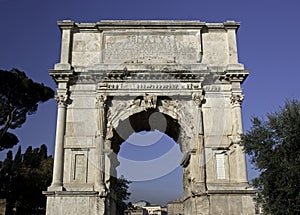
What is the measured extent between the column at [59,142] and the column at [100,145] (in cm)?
116

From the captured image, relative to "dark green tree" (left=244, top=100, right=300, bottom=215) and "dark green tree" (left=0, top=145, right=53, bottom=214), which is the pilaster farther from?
"dark green tree" (left=0, top=145, right=53, bottom=214)

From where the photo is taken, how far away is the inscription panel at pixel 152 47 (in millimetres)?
13555

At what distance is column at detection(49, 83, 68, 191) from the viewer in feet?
40.1

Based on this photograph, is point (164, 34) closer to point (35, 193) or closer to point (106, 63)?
point (106, 63)

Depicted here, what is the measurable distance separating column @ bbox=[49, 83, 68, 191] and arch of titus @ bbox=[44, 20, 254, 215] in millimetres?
31

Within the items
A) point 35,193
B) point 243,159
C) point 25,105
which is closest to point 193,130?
point 243,159

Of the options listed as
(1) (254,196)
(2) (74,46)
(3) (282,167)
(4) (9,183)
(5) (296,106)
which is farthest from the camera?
(4) (9,183)

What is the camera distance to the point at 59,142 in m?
12.7

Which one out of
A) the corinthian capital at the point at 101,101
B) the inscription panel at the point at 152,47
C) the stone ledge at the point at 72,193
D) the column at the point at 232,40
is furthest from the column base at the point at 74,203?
the column at the point at 232,40

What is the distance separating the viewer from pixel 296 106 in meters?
10.8

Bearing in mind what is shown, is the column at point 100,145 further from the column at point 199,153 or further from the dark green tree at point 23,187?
the dark green tree at point 23,187

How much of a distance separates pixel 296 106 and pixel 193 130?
11.5 ft

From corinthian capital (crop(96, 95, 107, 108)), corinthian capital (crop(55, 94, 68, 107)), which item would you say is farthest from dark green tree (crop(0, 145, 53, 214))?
corinthian capital (crop(96, 95, 107, 108))

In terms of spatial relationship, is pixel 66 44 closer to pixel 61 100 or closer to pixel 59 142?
pixel 61 100
